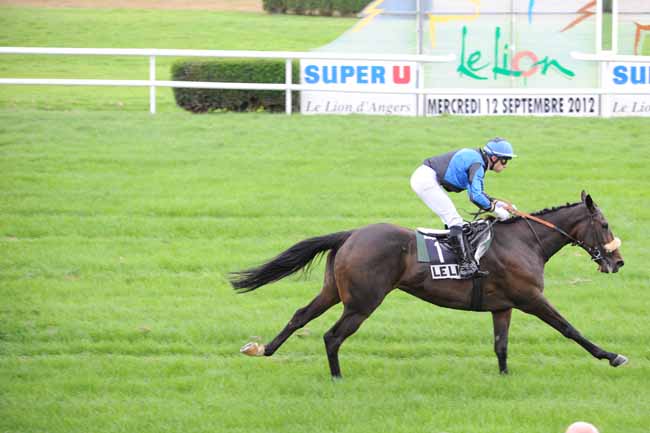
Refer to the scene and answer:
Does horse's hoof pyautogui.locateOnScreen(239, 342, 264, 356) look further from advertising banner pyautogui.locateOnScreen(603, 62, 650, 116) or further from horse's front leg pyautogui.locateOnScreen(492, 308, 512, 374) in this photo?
advertising banner pyautogui.locateOnScreen(603, 62, 650, 116)

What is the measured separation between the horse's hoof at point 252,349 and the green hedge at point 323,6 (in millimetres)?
30400

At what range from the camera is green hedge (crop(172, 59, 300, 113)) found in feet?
59.3

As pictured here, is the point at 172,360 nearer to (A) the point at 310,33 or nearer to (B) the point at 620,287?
(B) the point at 620,287

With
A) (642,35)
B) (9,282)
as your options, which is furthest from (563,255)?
(642,35)

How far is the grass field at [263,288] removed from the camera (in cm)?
745

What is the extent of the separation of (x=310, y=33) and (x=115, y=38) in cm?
654

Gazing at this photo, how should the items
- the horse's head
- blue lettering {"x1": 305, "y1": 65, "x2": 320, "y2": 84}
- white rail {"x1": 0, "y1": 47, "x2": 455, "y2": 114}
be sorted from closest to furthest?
the horse's head < white rail {"x1": 0, "y1": 47, "x2": 455, "y2": 114} < blue lettering {"x1": 305, "y1": 65, "x2": 320, "y2": 84}

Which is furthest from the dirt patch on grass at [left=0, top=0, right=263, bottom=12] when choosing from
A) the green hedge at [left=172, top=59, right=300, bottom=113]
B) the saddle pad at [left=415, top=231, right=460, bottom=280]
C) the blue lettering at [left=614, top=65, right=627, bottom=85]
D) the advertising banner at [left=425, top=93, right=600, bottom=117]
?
the saddle pad at [left=415, top=231, right=460, bottom=280]

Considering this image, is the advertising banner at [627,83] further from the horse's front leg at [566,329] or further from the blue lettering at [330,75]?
the horse's front leg at [566,329]

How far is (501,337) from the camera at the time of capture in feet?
27.1

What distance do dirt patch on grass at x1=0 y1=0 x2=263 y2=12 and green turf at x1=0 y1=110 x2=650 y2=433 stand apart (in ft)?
83.2

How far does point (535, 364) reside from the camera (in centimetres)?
855

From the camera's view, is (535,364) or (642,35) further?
(642,35)

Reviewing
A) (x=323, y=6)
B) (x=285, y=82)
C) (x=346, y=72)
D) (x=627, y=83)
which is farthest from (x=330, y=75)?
(x=323, y=6)
